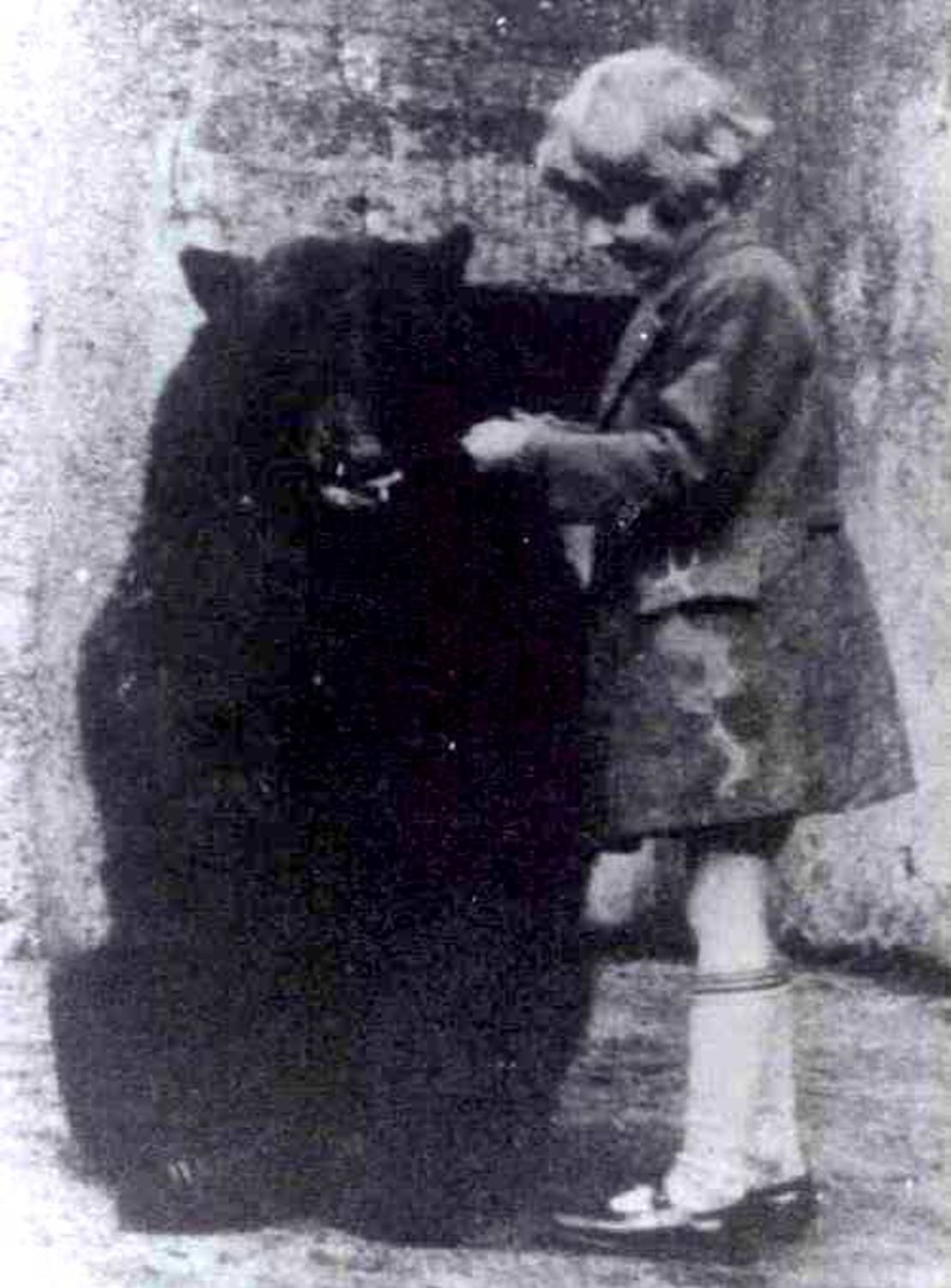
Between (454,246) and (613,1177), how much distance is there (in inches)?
51.3

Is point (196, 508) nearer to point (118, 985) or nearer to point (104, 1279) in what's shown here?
point (118, 985)

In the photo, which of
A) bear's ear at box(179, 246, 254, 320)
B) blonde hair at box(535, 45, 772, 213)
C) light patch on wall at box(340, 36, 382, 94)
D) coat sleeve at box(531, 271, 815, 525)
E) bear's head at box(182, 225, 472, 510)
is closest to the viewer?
coat sleeve at box(531, 271, 815, 525)

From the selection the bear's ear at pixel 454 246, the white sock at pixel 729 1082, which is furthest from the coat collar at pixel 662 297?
the white sock at pixel 729 1082

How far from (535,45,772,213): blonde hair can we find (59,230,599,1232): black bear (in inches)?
14.8

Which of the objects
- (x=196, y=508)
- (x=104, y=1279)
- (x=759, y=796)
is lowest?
(x=104, y=1279)

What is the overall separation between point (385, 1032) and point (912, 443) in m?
1.48

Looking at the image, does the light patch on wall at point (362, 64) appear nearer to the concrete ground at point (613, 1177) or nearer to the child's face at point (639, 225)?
the child's face at point (639, 225)

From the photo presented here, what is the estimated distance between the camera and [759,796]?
263 centimetres

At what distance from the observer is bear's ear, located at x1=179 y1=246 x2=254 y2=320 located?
Answer: 2959 mm

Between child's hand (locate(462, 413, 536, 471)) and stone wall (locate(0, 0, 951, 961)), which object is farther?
stone wall (locate(0, 0, 951, 961))

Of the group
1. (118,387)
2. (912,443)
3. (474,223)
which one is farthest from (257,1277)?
(912,443)

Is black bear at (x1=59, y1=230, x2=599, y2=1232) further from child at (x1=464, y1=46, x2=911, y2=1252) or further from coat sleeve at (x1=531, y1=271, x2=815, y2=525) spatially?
coat sleeve at (x1=531, y1=271, x2=815, y2=525)

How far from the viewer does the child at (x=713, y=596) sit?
102 inches

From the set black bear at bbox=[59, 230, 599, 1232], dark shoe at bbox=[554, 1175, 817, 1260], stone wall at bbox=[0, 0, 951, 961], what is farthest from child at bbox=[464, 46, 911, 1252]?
stone wall at bbox=[0, 0, 951, 961]
